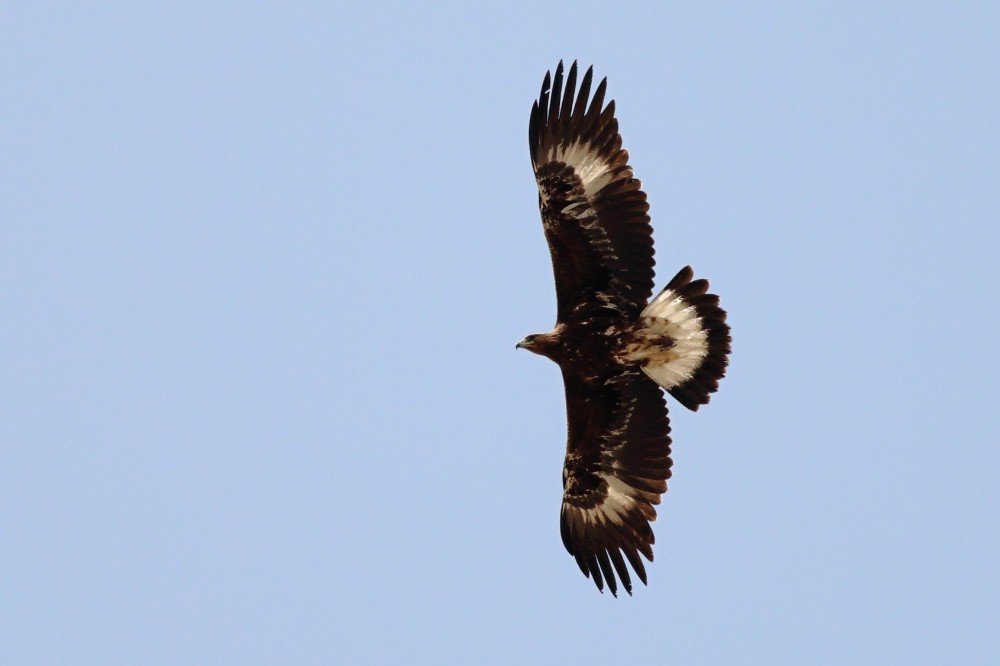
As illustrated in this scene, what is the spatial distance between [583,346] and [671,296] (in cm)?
97

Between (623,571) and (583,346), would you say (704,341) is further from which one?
(623,571)

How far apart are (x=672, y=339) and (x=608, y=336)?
58 centimetres

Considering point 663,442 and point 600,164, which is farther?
point 663,442

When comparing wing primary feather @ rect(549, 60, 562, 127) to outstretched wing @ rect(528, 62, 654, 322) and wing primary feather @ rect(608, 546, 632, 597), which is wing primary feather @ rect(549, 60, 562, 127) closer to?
outstretched wing @ rect(528, 62, 654, 322)

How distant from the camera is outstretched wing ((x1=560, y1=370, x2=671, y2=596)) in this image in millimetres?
12836

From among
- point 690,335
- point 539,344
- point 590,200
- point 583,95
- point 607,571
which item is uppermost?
point 583,95

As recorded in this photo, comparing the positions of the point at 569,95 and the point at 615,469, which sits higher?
the point at 569,95

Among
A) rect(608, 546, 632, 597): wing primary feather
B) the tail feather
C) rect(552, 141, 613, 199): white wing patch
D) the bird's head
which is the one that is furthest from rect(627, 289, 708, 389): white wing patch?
rect(608, 546, 632, 597): wing primary feather

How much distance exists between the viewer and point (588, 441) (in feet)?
43.1

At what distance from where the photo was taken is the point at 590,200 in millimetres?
12109

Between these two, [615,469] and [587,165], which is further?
[615,469]

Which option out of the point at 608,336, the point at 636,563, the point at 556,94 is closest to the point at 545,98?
the point at 556,94

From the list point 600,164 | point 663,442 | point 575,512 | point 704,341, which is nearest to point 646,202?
point 600,164

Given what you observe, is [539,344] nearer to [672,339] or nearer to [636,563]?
[672,339]
